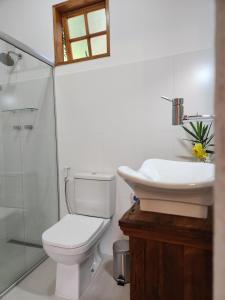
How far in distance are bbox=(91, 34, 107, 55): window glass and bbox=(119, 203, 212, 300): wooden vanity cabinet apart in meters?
1.72

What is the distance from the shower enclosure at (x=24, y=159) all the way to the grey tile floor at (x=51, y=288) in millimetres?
90

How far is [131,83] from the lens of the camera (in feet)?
5.75

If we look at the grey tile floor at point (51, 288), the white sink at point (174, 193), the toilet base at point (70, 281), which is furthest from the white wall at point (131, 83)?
the white sink at point (174, 193)

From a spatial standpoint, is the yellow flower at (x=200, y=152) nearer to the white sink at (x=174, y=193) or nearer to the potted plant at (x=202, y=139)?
the potted plant at (x=202, y=139)

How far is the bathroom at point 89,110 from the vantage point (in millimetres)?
1572

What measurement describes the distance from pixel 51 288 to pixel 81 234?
52cm

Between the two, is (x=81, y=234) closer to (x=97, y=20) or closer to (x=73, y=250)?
(x=73, y=250)


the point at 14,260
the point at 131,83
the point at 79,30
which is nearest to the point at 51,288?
the point at 14,260

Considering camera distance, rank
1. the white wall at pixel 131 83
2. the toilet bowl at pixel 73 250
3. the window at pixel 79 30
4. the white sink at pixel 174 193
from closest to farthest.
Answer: the white sink at pixel 174 193
the toilet bowl at pixel 73 250
the white wall at pixel 131 83
the window at pixel 79 30

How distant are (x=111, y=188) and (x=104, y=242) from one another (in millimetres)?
586

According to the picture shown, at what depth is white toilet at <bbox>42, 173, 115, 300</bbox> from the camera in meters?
1.36

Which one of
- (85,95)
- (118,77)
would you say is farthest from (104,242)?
(118,77)

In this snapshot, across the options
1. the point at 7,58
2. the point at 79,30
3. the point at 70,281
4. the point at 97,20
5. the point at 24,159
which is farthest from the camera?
the point at 79,30

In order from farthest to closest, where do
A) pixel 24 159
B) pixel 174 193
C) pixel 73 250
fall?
pixel 24 159
pixel 73 250
pixel 174 193
